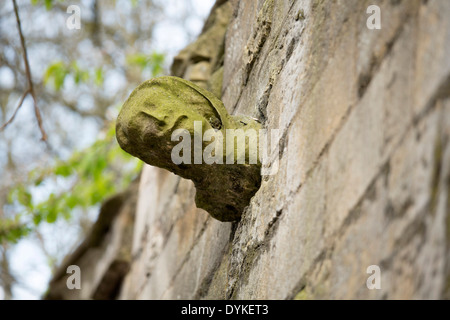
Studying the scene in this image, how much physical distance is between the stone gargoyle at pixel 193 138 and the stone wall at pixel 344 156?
81 millimetres

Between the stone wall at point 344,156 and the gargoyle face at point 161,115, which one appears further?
the gargoyle face at point 161,115

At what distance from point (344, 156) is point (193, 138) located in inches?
27.6

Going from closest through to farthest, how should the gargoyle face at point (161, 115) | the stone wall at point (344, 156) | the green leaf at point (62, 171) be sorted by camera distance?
the stone wall at point (344, 156)
the gargoyle face at point (161, 115)
the green leaf at point (62, 171)

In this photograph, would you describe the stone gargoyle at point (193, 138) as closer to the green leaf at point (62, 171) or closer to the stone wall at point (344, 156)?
the stone wall at point (344, 156)

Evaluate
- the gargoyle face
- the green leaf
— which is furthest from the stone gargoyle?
the green leaf

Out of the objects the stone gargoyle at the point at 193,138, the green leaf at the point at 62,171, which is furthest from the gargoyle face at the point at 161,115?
the green leaf at the point at 62,171

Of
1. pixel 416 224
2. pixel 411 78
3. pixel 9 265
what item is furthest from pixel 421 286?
pixel 9 265

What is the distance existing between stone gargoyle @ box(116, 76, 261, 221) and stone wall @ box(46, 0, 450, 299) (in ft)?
0.27

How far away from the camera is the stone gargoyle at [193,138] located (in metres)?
2.23

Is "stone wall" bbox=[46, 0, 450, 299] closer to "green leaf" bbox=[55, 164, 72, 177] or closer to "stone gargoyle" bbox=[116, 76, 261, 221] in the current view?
"stone gargoyle" bbox=[116, 76, 261, 221]

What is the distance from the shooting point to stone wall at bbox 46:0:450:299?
4.26 ft

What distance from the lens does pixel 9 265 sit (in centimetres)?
786

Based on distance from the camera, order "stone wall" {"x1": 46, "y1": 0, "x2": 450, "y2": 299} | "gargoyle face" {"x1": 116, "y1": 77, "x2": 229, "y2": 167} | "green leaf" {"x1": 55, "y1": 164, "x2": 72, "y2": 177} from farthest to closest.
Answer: "green leaf" {"x1": 55, "y1": 164, "x2": 72, "y2": 177}
"gargoyle face" {"x1": 116, "y1": 77, "x2": 229, "y2": 167}
"stone wall" {"x1": 46, "y1": 0, "x2": 450, "y2": 299}

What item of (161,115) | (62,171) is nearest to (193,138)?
(161,115)
